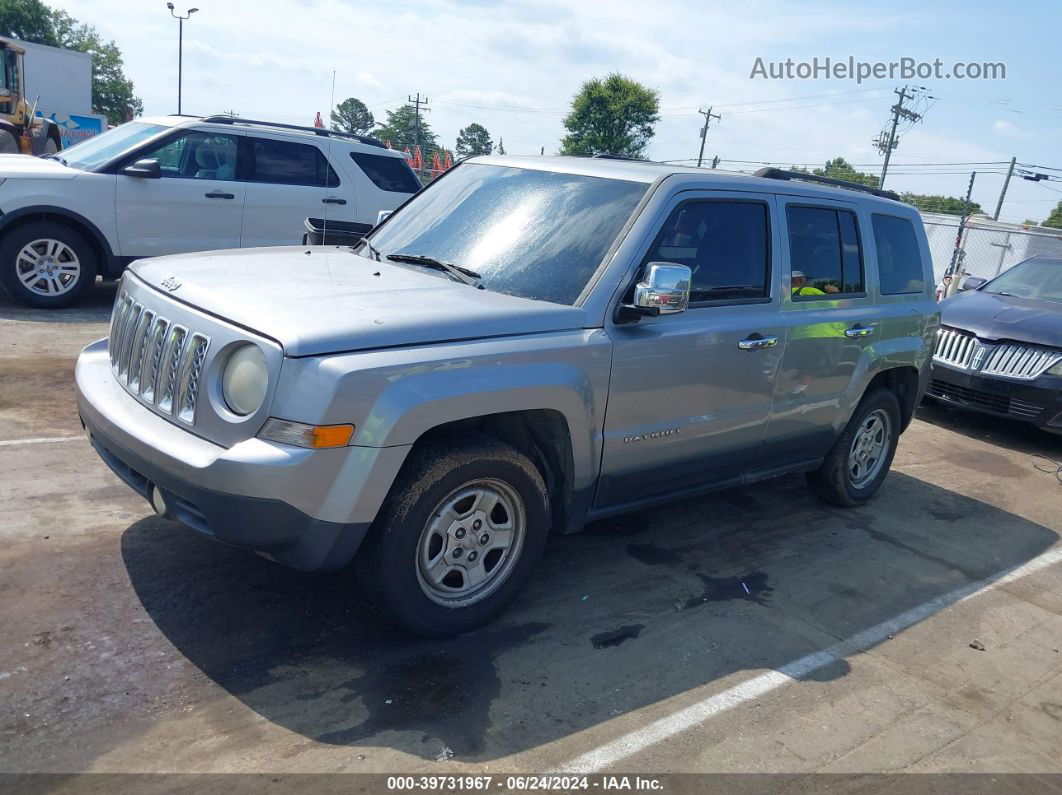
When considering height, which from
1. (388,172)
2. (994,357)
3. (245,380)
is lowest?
(994,357)

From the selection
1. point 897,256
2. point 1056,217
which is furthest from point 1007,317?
point 1056,217

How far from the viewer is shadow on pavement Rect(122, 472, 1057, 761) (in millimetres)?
3293

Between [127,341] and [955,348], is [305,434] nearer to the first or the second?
[127,341]

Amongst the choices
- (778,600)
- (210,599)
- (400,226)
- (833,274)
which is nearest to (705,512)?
(778,600)

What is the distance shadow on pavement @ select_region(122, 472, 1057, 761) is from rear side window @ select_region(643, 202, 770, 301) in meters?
1.49

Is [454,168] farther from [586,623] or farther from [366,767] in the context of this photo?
[366,767]

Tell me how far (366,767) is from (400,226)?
295cm

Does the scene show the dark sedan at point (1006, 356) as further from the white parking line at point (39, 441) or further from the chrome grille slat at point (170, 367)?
the white parking line at point (39, 441)

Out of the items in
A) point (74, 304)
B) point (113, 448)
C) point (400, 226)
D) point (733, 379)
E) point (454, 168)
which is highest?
point (454, 168)

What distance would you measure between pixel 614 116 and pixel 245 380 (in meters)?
65.3

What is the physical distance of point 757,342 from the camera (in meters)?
4.65

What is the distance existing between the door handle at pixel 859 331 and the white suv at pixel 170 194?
4.54m

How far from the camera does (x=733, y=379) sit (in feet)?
15.1

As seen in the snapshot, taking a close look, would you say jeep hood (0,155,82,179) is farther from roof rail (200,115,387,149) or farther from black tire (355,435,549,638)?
black tire (355,435,549,638)
